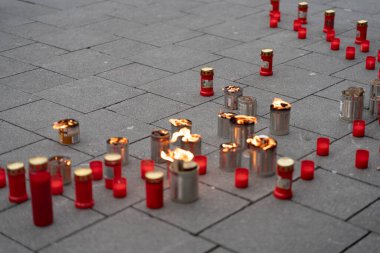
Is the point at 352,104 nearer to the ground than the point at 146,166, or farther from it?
farther from it

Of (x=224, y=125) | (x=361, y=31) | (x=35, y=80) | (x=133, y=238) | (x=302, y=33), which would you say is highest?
(x=361, y=31)

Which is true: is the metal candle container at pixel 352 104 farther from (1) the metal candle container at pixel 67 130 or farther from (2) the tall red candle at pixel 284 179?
(1) the metal candle container at pixel 67 130

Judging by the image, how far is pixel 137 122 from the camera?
314 inches

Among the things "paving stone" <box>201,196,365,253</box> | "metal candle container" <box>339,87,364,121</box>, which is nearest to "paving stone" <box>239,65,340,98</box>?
"metal candle container" <box>339,87,364,121</box>

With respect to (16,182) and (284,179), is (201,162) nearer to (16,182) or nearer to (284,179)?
(284,179)

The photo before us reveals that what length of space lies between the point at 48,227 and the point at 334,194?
246cm

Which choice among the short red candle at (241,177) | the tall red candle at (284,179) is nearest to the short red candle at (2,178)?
the short red candle at (241,177)

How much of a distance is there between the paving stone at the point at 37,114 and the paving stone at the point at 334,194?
2872 mm

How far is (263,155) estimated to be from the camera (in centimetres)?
666

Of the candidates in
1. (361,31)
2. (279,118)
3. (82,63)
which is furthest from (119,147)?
(361,31)

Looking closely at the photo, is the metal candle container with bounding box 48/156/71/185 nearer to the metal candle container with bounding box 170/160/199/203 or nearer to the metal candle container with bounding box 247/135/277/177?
the metal candle container with bounding box 170/160/199/203

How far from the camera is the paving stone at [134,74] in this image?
9164 mm

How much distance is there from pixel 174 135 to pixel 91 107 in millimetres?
1536

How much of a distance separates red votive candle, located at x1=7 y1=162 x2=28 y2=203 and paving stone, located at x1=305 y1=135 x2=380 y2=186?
271 cm
